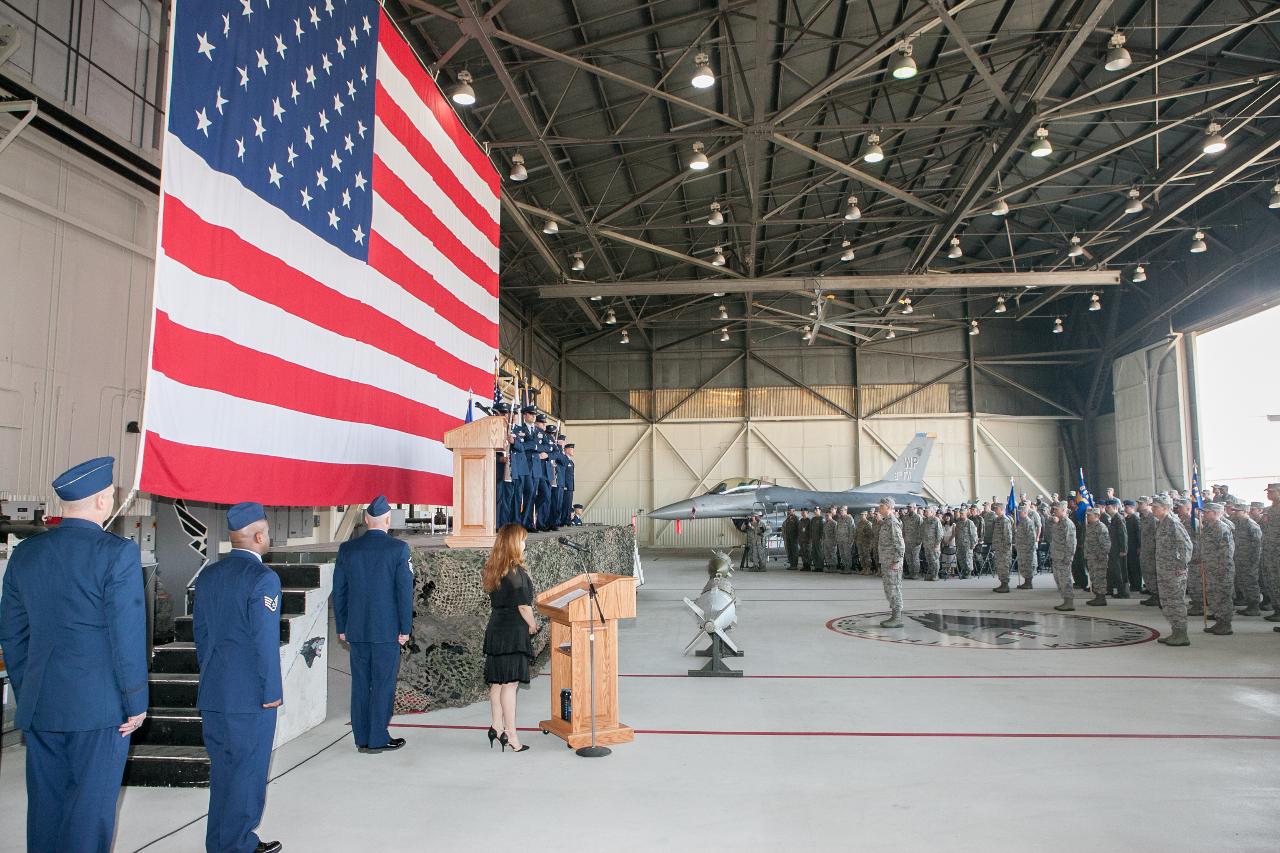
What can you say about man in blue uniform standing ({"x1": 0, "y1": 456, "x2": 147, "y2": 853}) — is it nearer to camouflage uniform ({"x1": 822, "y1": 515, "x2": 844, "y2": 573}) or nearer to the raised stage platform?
the raised stage platform

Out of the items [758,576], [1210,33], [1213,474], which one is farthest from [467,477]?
[1213,474]

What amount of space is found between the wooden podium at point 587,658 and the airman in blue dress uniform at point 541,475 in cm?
297

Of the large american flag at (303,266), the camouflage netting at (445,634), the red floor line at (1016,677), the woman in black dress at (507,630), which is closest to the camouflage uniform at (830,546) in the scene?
the large american flag at (303,266)

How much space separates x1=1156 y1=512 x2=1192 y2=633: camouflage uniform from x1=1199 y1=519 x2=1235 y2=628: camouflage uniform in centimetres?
95

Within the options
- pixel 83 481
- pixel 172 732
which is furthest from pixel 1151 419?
pixel 83 481

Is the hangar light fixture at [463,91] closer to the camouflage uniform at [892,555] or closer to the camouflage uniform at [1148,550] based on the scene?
the camouflage uniform at [892,555]

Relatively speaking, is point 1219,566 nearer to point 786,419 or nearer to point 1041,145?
point 1041,145

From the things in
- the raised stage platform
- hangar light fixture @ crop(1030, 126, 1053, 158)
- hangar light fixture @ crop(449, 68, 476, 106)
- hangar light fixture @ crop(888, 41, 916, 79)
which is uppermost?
hangar light fixture @ crop(1030, 126, 1053, 158)

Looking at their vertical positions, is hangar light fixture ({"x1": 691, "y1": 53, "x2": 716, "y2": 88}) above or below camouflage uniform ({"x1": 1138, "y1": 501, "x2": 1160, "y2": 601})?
above

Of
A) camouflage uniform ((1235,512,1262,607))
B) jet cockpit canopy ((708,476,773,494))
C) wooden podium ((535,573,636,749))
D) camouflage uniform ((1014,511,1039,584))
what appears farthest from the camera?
jet cockpit canopy ((708,476,773,494))

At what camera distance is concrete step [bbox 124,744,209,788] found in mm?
3703

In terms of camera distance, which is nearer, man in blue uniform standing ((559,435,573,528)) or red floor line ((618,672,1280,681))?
red floor line ((618,672,1280,681))

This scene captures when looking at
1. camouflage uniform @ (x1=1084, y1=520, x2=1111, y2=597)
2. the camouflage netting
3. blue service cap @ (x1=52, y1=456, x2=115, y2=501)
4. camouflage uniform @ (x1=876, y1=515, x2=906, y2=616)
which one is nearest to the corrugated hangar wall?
camouflage uniform @ (x1=1084, y1=520, x2=1111, y2=597)

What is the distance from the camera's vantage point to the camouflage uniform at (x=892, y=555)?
8234 mm
